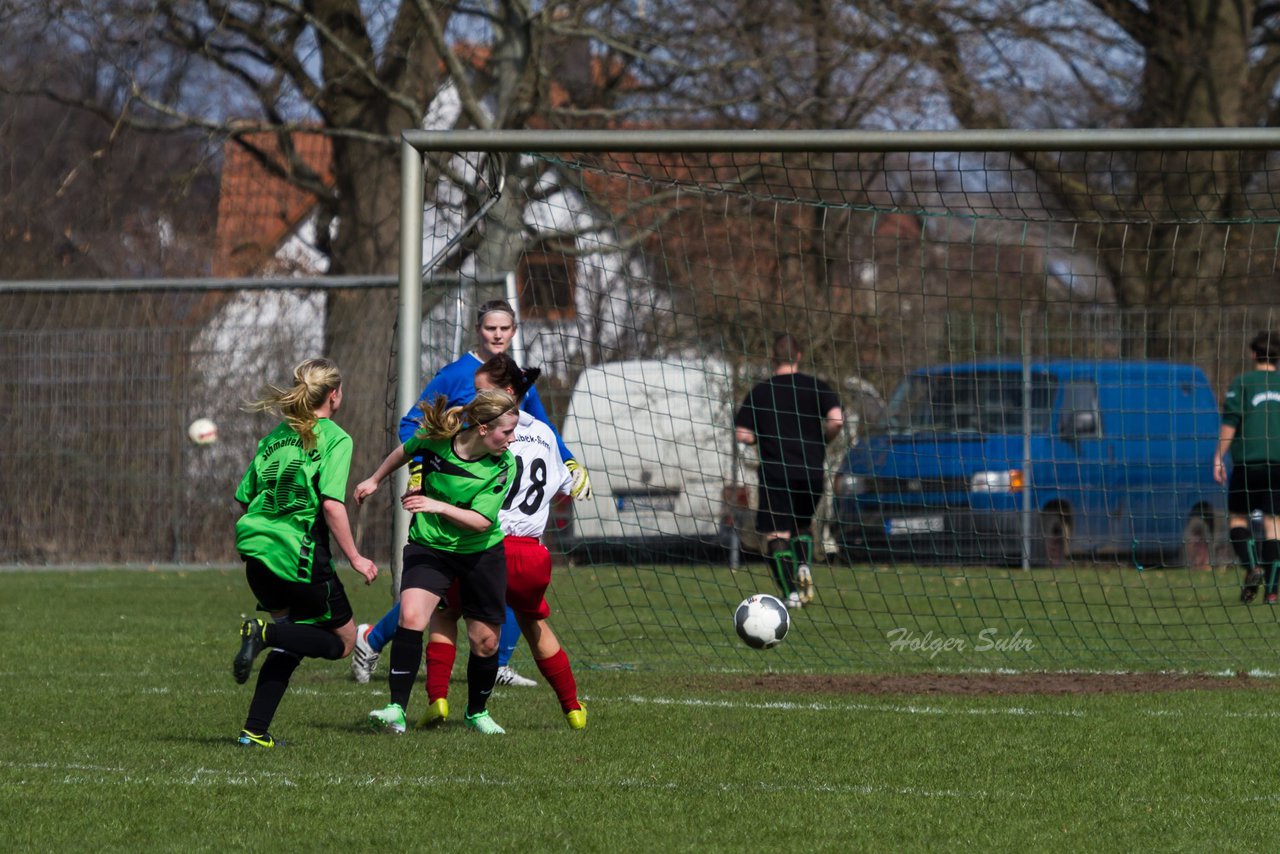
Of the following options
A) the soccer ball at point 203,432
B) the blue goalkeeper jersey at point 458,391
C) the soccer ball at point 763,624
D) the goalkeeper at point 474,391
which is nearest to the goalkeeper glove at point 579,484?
the goalkeeper at point 474,391

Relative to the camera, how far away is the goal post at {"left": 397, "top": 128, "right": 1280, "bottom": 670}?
30.2ft

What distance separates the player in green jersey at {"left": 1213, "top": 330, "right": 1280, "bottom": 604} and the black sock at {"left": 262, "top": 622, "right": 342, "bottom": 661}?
24.6 ft

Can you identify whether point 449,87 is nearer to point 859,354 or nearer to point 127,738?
point 859,354

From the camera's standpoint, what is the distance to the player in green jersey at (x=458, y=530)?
20.5 ft

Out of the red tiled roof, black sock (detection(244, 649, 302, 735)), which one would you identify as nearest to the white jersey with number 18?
black sock (detection(244, 649, 302, 735))

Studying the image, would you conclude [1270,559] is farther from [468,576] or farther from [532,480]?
[468,576]

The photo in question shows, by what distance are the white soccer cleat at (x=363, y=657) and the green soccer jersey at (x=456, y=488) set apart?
1617 millimetres

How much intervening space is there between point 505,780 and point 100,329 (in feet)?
35.3

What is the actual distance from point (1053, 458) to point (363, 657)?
8.22m

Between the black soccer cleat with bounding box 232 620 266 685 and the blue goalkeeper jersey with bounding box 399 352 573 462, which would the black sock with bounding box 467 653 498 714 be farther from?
the blue goalkeeper jersey with bounding box 399 352 573 462

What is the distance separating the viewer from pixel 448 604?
6.64m

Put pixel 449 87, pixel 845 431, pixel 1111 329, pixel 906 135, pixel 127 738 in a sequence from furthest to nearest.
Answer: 1. pixel 449 87
2. pixel 1111 329
3. pixel 845 431
4. pixel 906 135
5. pixel 127 738

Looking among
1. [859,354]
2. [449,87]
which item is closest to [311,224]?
[449,87]

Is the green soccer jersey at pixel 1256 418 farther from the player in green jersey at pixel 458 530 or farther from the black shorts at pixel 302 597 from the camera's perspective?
the black shorts at pixel 302 597
